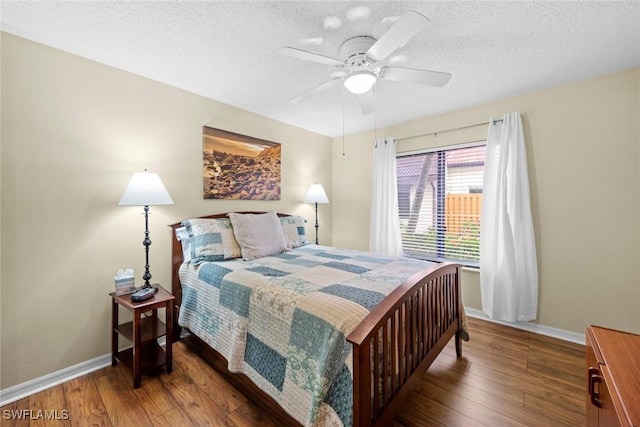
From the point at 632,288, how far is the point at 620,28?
2.04 m

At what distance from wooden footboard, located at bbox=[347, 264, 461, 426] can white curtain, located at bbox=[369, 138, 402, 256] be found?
1554 millimetres

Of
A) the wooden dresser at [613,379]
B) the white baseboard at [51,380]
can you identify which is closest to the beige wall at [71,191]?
the white baseboard at [51,380]

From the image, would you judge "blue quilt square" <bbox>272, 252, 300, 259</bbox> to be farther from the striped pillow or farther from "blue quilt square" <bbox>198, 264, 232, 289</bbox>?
"blue quilt square" <bbox>198, 264, 232, 289</bbox>

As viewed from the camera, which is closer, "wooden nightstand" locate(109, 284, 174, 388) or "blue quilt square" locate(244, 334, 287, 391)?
"blue quilt square" locate(244, 334, 287, 391)

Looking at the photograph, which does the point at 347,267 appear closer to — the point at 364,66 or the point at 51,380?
the point at 364,66

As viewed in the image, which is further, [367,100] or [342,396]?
[367,100]

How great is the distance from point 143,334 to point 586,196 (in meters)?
3.98

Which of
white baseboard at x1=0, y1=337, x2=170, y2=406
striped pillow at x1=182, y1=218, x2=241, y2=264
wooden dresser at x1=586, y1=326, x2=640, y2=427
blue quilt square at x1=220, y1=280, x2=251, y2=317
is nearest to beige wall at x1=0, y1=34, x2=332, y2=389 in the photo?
white baseboard at x1=0, y1=337, x2=170, y2=406

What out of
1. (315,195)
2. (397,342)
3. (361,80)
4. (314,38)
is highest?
(314,38)

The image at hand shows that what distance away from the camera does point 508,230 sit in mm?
2740

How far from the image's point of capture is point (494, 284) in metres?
2.82

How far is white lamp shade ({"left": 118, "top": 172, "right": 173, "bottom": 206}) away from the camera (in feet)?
6.62

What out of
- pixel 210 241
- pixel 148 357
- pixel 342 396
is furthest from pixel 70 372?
pixel 342 396

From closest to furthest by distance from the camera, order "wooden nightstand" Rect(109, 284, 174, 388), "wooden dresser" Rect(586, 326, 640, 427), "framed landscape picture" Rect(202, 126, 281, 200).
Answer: "wooden dresser" Rect(586, 326, 640, 427), "wooden nightstand" Rect(109, 284, 174, 388), "framed landscape picture" Rect(202, 126, 281, 200)
